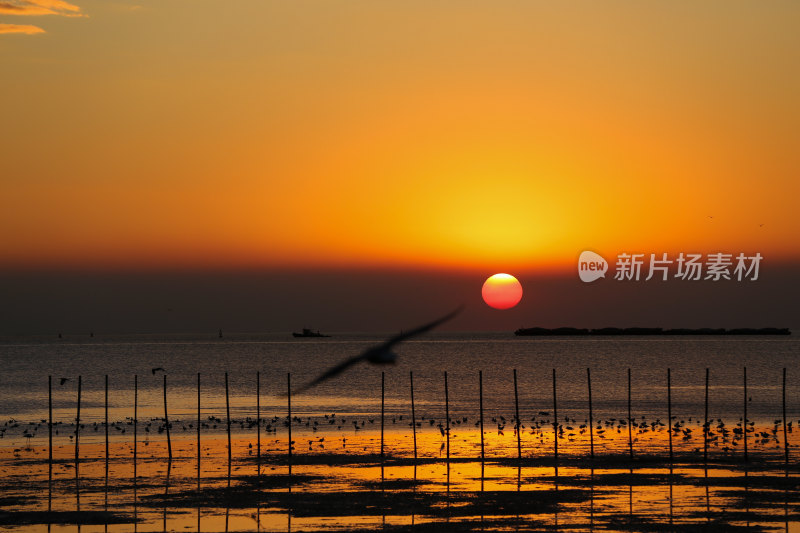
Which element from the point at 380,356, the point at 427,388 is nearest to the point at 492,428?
the point at 380,356

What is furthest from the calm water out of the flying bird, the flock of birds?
the flying bird

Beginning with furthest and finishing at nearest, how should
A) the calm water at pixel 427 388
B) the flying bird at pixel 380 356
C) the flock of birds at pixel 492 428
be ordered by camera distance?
the calm water at pixel 427 388
the flock of birds at pixel 492 428
the flying bird at pixel 380 356

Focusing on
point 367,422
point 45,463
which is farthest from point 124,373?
point 45,463

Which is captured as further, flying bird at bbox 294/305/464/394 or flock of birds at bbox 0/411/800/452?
flock of birds at bbox 0/411/800/452

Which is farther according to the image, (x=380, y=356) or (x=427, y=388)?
(x=427, y=388)

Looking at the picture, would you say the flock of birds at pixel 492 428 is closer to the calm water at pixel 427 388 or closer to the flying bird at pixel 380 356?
the calm water at pixel 427 388

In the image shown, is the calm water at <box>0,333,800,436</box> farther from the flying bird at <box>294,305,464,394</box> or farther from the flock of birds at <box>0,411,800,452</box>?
the flying bird at <box>294,305,464,394</box>

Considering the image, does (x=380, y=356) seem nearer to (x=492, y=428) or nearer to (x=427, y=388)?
(x=492, y=428)

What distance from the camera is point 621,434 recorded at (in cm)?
5056

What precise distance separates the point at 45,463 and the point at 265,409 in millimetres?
33854

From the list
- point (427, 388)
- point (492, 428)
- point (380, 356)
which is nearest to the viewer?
point (380, 356)

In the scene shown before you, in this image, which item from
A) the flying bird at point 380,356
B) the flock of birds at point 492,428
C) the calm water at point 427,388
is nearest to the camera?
the flying bird at point 380,356

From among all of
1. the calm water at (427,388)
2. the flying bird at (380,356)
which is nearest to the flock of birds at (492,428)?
the calm water at (427,388)

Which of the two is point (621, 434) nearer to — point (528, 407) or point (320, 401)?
point (528, 407)
